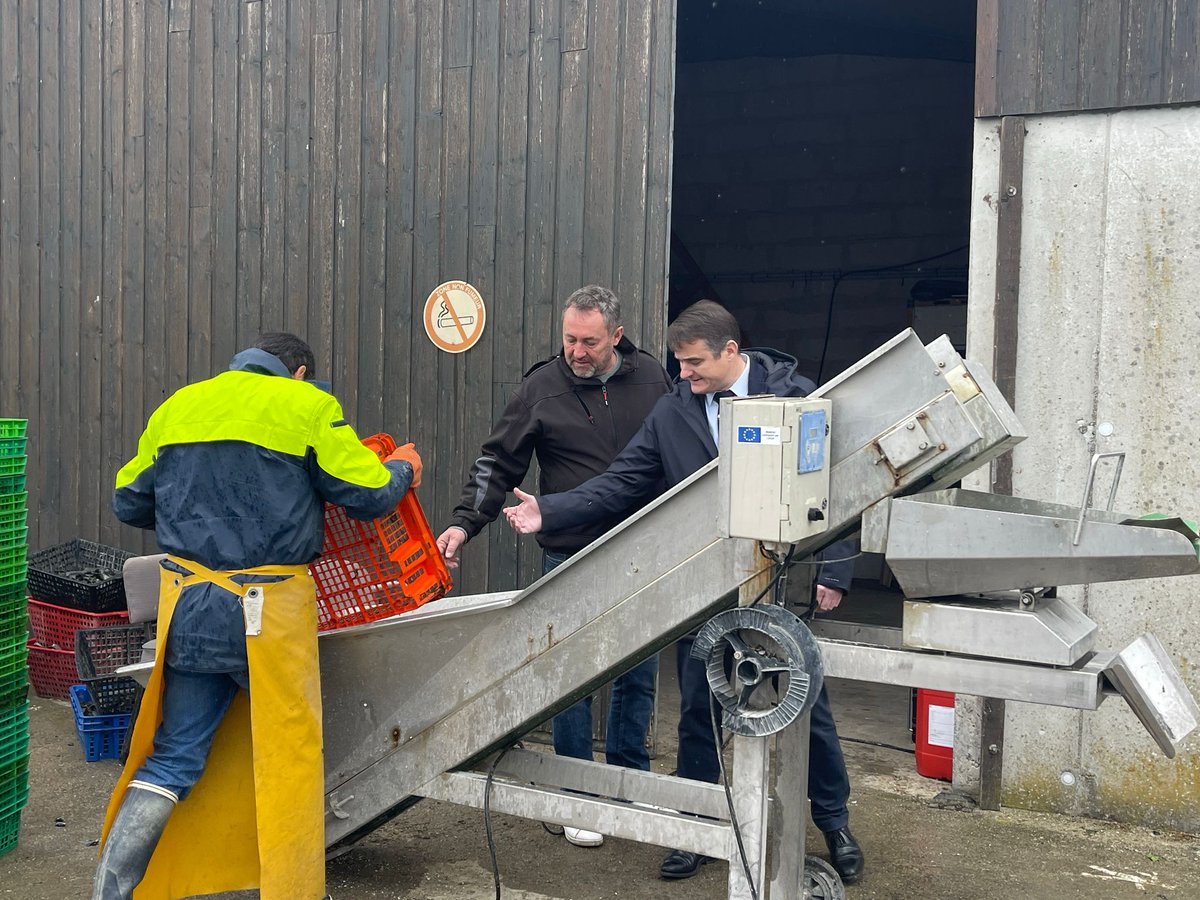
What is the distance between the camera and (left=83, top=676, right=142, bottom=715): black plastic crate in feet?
16.1

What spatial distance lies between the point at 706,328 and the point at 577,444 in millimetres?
876

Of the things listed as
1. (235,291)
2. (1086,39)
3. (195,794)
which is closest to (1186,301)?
Result: (1086,39)

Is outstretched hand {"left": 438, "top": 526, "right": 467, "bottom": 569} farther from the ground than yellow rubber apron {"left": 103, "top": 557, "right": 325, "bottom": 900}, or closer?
farther from the ground

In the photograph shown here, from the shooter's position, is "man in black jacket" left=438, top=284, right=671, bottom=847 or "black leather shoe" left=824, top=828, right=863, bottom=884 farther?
"man in black jacket" left=438, top=284, right=671, bottom=847

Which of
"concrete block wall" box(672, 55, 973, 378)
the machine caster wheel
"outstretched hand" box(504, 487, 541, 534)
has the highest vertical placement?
"concrete block wall" box(672, 55, 973, 378)

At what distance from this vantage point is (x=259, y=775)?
317cm

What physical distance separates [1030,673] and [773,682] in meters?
0.60

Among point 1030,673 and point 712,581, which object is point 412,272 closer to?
point 712,581

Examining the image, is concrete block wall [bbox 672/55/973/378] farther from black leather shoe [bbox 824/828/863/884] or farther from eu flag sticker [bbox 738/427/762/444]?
eu flag sticker [bbox 738/427/762/444]

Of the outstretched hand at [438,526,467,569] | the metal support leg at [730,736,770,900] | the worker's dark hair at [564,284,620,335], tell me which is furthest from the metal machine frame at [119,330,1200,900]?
the worker's dark hair at [564,284,620,335]

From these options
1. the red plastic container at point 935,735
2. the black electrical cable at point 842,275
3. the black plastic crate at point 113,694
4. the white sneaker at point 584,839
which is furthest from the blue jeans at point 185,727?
the black electrical cable at point 842,275

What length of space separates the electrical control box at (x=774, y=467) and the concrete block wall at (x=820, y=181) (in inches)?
300

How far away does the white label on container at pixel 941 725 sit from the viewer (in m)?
4.59

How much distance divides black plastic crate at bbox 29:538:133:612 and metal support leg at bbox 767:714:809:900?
3.84 metres
